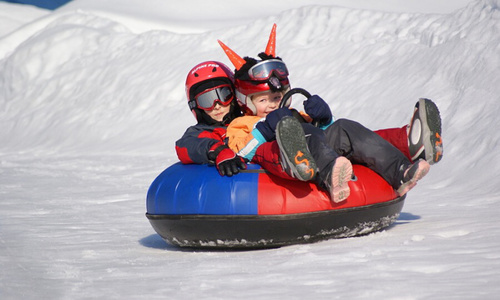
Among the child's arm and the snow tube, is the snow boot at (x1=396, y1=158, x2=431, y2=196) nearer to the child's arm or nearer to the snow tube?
the snow tube

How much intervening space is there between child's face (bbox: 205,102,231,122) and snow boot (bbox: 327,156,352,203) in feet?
4.29

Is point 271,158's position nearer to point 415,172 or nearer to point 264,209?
point 264,209

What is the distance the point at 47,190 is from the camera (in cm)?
919

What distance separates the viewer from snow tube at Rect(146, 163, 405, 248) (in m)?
4.46

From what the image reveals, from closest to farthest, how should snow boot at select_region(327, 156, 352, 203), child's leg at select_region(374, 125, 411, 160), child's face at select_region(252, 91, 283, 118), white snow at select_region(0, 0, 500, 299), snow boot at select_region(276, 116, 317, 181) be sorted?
white snow at select_region(0, 0, 500, 299), snow boot at select_region(276, 116, 317, 181), snow boot at select_region(327, 156, 352, 203), child's leg at select_region(374, 125, 411, 160), child's face at select_region(252, 91, 283, 118)

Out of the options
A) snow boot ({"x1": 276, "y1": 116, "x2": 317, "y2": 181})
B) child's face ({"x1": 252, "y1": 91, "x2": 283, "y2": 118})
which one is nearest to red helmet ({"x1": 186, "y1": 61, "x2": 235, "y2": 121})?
child's face ({"x1": 252, "y1": 91, "x2": 283, "y2": 118})

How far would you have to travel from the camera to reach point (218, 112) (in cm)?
534

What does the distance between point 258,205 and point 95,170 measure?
7.25 meters

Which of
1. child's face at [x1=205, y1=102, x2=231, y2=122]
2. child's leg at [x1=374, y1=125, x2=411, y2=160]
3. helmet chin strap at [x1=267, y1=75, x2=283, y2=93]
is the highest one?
helmet chin strap at [x1=267, y1=75, x2=283, y2=93]

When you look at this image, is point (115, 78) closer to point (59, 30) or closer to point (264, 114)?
point (59, 30)

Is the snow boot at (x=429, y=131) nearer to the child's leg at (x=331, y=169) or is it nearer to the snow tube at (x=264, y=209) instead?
the snow tube at (x=264, y=209)

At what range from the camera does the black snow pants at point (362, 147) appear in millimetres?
4625

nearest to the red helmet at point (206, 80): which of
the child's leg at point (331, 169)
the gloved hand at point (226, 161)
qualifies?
the gloved hand at point (226, 161)

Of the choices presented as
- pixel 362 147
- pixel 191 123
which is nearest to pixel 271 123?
pixel 362 147
